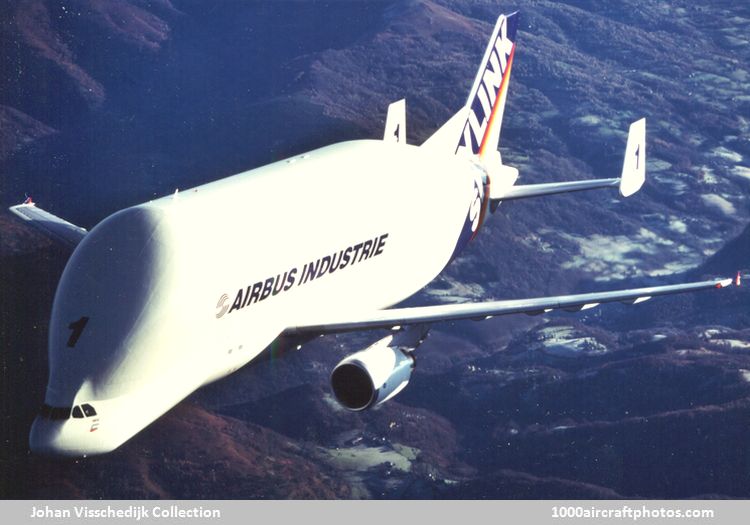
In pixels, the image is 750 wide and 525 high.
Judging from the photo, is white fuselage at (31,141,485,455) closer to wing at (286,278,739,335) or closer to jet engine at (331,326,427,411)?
wing at (286,278,739,335)

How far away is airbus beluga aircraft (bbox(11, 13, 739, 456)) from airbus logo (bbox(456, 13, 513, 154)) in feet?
20.4

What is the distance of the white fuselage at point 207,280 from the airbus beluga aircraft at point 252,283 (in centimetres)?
6

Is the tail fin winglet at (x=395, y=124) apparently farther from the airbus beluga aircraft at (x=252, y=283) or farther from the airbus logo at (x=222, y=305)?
the airbus logo at (x=222, y=305)

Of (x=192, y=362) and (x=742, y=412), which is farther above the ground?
(x=742, y=412)

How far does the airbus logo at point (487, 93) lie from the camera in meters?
76.7

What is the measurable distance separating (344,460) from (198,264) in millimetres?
129193

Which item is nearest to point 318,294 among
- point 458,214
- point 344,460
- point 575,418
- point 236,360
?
point 236,360

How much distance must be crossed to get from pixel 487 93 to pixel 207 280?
35.7 meters

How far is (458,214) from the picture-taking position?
70.2 meters

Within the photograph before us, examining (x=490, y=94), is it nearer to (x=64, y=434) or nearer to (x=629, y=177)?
(x=629, y=177)

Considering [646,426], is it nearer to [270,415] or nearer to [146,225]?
[270,415]

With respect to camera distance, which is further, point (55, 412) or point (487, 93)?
point (487, 93)

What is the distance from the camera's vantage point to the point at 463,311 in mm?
56781

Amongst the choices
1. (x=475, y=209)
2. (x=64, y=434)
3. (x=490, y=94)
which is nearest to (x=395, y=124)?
(x=475, y=209)
